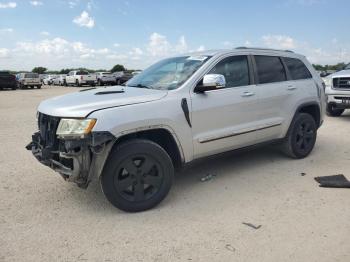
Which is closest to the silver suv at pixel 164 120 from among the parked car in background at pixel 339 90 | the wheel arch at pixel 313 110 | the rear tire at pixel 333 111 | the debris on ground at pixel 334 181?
the wheel arch at pixel 313 110

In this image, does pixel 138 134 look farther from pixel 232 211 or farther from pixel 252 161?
pixel 252 161

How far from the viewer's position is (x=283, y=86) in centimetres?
536

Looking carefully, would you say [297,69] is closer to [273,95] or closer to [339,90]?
[273,95]

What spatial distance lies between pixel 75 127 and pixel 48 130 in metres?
0.54

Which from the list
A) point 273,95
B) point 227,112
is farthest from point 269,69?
point 227,112

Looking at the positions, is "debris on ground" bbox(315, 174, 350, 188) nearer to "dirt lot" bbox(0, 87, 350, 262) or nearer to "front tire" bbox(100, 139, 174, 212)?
"dirt lot" bbox(0, 87, 350, 262)

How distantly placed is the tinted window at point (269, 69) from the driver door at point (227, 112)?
0.78 feet

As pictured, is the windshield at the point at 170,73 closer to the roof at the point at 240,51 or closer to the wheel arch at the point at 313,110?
the roof at the point at 240,51

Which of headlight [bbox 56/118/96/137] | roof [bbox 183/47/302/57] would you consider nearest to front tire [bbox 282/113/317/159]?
roof [bbox 183/47/302/57]

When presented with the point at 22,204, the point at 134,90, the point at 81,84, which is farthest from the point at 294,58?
the point at 81,84

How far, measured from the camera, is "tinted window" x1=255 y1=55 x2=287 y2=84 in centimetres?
512

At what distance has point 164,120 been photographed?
3.92 meters

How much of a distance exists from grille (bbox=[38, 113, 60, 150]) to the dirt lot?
755mm

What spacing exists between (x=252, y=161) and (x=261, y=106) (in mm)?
1126
